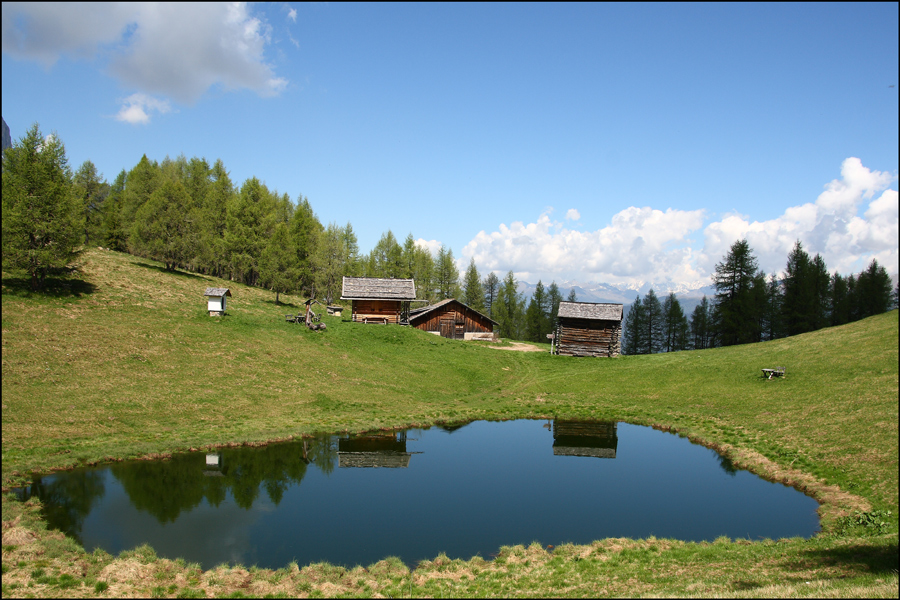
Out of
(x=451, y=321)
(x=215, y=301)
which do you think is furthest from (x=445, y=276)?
(x=215, y=301)

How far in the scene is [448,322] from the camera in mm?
60438

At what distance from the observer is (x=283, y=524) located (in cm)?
1605

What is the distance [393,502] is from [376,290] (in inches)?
1538

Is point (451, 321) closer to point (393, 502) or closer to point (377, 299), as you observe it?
point (377, 299)

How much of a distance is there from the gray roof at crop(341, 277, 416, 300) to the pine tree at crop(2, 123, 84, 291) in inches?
1017

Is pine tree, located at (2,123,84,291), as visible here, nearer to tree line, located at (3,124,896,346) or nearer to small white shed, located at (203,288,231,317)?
tree line, located at (3,124,896,346)

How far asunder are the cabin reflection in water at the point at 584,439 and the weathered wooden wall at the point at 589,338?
21.0 metres

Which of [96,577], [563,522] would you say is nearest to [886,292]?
[563,522]

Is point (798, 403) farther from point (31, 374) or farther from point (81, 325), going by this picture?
point (81, 325)

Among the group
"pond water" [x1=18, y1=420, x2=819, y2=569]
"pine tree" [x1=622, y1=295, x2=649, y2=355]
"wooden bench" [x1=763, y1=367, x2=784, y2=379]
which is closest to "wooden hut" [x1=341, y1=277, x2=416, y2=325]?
"pond water" [x1=18, y1=420, x2=819, y2=569]

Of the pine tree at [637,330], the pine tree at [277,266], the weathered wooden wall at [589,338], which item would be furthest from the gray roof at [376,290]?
the pine tree at [637,330]

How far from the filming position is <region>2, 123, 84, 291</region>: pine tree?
110ft

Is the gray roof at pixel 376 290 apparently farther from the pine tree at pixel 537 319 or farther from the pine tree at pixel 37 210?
the pine tree at pixel 537 319

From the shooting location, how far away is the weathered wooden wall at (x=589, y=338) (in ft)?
168
